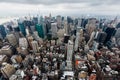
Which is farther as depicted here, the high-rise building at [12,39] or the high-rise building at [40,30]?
the high-rise building at [40,30]

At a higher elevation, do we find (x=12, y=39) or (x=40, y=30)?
(x=40, y=30)

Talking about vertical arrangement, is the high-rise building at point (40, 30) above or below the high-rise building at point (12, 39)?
above

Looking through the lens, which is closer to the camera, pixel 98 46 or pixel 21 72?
pixel 21 72

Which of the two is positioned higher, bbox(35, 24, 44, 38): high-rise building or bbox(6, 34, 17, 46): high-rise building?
bbox(35, 24, 44, 38): high-rise building

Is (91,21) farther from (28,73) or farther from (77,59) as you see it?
(28,73)

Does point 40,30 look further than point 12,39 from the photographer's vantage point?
Yes

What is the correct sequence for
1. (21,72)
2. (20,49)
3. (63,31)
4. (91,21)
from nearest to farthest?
(21,72) → (20,49) → (63,31) → (91,21)

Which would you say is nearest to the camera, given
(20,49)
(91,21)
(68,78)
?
(68,78)

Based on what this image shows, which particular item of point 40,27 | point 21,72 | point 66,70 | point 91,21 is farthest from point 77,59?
point 91,21

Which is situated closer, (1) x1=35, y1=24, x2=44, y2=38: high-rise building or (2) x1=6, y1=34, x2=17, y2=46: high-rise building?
(2) x1=6, y1=34, x2=17, y2=46: high-rise building

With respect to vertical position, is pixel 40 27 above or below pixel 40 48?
above

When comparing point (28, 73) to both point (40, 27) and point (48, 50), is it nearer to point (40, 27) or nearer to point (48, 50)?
point (48, 50)
